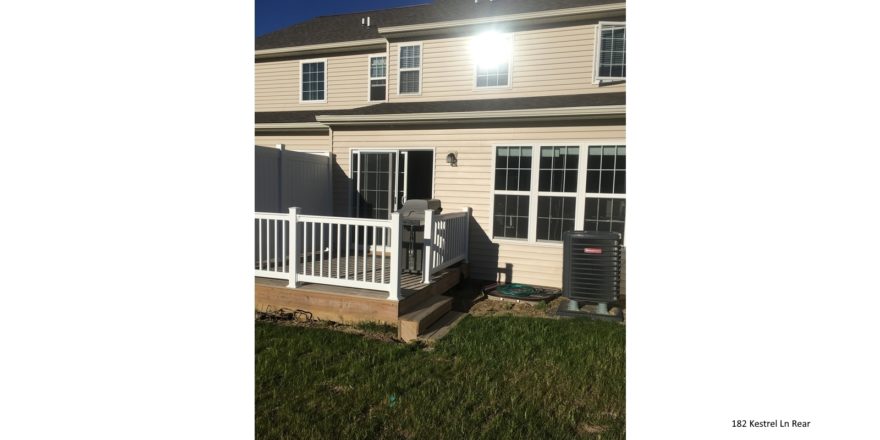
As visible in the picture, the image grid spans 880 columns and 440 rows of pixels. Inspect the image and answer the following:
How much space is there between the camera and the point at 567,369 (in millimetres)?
2053

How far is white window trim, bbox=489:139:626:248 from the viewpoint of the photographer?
14.2 feet

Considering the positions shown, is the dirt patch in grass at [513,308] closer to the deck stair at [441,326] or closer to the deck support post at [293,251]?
the deck stair at [441,326]

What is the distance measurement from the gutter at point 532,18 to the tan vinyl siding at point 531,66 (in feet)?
0.46

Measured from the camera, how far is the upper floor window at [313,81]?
7133 mm

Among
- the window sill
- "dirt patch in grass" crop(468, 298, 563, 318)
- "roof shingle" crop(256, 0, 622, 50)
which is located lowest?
"dirt patch in grass" crop(468, 298, 563, 318)

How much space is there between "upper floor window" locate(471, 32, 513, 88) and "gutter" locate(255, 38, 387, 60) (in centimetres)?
205

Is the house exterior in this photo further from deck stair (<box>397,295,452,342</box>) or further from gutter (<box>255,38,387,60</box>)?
deck stair (<box>397,295,452,342</box>)

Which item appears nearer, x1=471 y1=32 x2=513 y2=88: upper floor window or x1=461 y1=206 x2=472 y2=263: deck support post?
x1=461 y1=206 x2=472 y2=263: deck support post

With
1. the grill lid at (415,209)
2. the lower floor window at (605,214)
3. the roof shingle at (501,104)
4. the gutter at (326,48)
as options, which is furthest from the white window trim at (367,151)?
the gutter at (326,48)

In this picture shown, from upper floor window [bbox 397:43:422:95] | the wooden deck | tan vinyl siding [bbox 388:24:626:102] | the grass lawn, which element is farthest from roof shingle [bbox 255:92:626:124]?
the grass lawn
